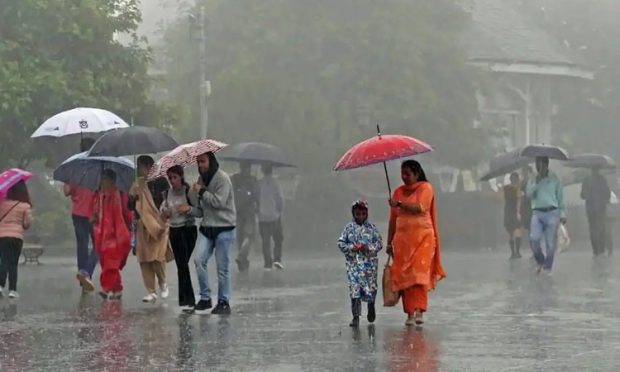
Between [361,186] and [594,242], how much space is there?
39.8 feet

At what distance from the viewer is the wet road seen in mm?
10695

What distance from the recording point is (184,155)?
14.2 m

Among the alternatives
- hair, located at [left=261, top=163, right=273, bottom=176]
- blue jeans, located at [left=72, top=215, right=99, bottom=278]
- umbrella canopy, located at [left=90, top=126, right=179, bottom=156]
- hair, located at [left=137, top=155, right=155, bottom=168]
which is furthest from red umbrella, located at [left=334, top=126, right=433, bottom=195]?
hair, located at [left=261, top=163, right=273, bottom=176]

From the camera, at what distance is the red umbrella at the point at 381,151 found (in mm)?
13320

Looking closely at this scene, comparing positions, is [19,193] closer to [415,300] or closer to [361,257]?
[361,257]

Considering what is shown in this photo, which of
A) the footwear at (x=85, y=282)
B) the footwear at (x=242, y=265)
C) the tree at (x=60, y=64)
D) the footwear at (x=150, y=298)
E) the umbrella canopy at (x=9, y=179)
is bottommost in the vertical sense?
the footwear at (x=150, y=298)

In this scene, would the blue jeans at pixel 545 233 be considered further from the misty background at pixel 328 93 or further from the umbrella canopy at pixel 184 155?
the misty background at pixel 328 93

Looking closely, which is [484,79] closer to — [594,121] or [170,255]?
[594,121]

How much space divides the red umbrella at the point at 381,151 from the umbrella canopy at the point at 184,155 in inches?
56.2

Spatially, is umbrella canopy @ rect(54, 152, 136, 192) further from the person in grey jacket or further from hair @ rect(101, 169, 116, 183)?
the person in grey jacket

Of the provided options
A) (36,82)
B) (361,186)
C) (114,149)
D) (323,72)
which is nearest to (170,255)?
(114,149)

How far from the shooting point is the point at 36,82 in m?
27.0

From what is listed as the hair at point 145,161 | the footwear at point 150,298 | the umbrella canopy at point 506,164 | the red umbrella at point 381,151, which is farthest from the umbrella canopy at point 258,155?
the red umbrella at point 381,151

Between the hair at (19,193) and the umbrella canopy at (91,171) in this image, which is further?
the hair at (19,193)
